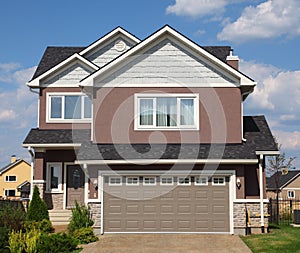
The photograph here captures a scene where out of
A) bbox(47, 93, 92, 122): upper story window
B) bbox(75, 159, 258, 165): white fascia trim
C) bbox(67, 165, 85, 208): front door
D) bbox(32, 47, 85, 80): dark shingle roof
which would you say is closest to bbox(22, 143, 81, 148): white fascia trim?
bbox(67, 165, 85, 208): front door

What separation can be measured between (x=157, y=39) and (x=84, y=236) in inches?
340

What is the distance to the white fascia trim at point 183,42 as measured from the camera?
19297mm

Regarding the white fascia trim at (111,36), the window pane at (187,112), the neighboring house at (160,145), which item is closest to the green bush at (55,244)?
the neighboring house at (160,145)

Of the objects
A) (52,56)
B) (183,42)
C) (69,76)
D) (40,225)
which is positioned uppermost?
(52,56)

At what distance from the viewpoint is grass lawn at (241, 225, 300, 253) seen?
1480cm

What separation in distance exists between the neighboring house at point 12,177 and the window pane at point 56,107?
4072 cm

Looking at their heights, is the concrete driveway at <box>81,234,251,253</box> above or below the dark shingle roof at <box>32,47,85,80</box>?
below

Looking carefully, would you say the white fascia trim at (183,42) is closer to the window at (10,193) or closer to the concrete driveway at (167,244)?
the concrete driveway at (167,244)

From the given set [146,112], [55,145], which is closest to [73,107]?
[55,145]

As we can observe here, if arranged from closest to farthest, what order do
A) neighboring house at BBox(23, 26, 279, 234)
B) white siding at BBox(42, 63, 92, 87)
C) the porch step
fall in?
1. neighboring house at BBox(23, 26, 279, 234)
2. the porch step
3. white siding at BBox(42, 63, 92, 87)

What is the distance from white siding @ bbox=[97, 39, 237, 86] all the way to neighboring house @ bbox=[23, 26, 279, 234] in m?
0.04

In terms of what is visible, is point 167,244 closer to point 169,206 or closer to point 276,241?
point 169,206

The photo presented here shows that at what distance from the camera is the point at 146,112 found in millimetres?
19547

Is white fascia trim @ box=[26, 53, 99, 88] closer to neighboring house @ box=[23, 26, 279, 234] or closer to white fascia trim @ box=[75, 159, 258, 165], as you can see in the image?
neighboring house @ box=[23, 26, 279, 234]
